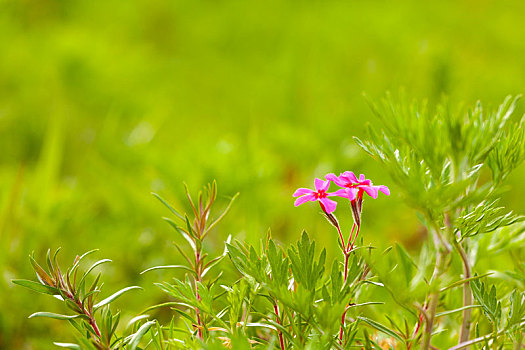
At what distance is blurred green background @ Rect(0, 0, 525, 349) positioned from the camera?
34.4 inches

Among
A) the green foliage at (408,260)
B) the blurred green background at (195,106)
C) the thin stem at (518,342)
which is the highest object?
the green foliage at (408,260)

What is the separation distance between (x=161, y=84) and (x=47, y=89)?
399 mm

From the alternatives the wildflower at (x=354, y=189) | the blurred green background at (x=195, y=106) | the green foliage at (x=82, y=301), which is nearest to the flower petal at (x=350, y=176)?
the wildflower at (x=354, y=189)

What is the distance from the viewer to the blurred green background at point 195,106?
875mm

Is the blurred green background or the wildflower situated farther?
the blurred green background

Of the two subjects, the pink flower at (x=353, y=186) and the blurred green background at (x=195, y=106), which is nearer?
the pink flower at (x=353, y=186)

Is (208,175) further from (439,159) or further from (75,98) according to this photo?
(75,98)

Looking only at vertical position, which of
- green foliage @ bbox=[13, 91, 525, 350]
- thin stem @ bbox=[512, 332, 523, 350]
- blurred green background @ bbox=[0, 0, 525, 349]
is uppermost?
green foliage @ bbox=[13, 91, 525, 350]

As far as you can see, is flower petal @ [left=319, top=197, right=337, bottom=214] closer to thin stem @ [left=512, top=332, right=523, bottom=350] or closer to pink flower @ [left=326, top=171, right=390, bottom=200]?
pink flower @ [left=326, top=171, right=390, bottom=200]

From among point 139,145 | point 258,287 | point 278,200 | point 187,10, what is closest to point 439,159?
point 258,287

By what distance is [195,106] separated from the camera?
1762 millimetres

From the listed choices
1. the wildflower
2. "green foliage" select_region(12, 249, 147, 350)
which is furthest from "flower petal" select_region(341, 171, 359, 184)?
"green foliage" select_region(12, 249, 147, 350)

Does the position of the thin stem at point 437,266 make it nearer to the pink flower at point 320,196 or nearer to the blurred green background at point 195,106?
the pink flower at point 320,196

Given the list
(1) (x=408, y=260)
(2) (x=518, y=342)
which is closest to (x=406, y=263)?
(1) (x=408, y=260)
